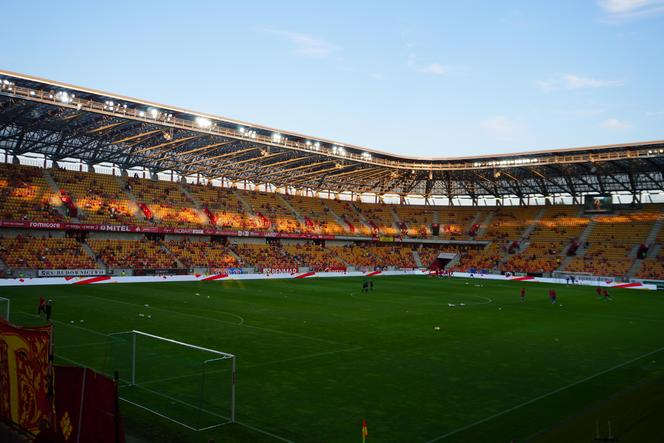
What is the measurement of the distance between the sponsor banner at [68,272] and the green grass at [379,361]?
7267mm

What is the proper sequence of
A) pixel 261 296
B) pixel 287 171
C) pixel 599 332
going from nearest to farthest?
1. pixel 599 332
2. pixel 261 296
3. pixel 287 171

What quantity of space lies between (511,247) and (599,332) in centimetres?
5668

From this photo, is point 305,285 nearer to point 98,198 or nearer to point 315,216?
point 98,198

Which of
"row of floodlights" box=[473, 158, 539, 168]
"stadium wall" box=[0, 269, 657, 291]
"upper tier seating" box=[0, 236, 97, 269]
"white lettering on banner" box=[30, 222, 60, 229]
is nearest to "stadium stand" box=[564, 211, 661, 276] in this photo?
"stadium wall" box=[0, 269, 657, 291]

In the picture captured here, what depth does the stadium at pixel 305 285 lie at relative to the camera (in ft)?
42.5

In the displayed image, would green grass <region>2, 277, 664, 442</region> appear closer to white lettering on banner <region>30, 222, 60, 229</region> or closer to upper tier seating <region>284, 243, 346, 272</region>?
white lettering on banner <region>30, 222, 60, 229</region>

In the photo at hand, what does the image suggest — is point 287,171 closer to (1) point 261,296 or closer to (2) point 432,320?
(1) point 261,296

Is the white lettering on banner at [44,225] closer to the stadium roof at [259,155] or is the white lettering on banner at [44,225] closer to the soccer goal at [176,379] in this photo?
the stadium roof at [259,155]

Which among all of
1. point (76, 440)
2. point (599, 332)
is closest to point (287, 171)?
point (599, 332)

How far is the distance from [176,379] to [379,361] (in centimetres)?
755

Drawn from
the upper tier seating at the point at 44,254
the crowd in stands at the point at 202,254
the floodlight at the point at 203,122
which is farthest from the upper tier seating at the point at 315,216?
the upper tier seating at the point at 44,254

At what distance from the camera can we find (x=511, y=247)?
83000mm

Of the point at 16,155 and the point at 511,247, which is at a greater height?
the point at 16,155

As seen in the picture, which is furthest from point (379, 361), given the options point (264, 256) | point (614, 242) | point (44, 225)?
point (614, 242)
